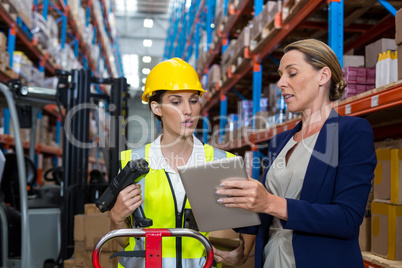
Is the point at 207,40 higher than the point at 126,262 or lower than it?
higher

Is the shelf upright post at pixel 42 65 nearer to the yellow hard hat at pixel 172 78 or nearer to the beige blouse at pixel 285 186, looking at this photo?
the yellow hard hat at pixel 172 78

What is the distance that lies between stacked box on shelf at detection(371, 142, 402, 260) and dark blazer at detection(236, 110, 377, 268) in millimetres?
876

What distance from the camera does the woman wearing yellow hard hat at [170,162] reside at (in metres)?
1.75

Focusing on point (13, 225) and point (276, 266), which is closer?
point (276, 266)

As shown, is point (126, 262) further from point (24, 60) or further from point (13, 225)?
point (24, 60)

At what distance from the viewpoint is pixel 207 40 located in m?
9.16

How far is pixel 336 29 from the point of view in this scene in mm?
2904

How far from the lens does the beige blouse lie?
1.55 metres

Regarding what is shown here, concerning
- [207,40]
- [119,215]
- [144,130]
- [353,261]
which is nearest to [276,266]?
[353,261]

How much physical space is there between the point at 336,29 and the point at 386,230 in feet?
4.74

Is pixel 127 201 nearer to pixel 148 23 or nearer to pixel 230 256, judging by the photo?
pixel 230 256

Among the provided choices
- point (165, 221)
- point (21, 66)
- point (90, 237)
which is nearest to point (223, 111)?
point (21, 66)

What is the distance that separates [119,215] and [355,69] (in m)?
1.92

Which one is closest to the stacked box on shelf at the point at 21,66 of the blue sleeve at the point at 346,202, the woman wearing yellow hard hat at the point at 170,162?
the woman wearing yellow hard hat at the point at 170,162
